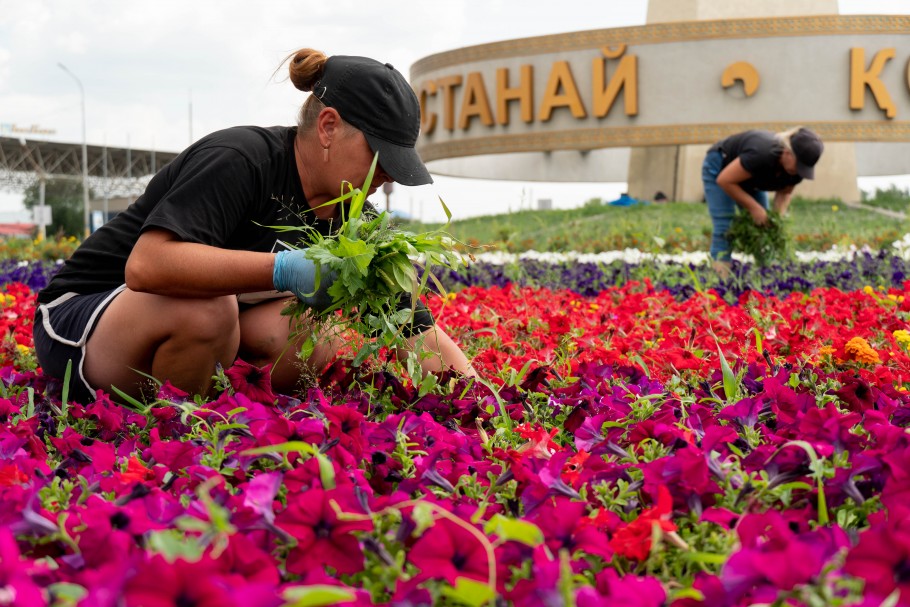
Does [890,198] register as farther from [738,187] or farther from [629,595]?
[629,595]

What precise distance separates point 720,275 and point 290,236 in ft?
12.7

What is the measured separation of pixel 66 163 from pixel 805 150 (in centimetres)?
5621

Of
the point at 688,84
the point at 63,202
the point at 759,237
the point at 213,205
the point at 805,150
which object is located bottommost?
the point at 63,202

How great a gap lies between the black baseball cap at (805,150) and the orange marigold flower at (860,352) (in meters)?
3.74

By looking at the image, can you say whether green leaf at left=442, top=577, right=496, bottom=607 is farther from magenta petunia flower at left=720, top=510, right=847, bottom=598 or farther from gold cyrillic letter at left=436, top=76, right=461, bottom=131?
gold cyrillic letter at left=436, top=76, right=461, bottom=131

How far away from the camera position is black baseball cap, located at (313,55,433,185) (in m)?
2.39

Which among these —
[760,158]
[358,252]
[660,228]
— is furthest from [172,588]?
[660,228]

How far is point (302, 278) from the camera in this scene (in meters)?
2.14

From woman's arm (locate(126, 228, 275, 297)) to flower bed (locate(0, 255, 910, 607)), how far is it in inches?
9.7

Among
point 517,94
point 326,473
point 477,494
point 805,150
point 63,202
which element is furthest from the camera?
point 63,202

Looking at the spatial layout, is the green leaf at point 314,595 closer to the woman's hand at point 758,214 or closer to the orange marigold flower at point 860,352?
the orange marigold flower at point 860,352

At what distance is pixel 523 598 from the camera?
103cm

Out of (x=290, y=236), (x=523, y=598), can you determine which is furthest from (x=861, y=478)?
(x=290, y=236)

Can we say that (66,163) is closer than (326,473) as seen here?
No
